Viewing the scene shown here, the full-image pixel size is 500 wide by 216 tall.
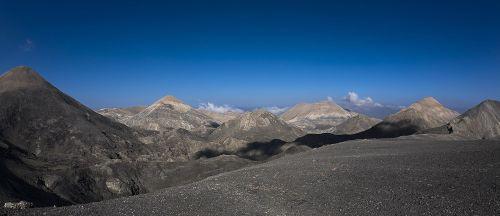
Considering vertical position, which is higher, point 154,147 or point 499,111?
point 499,111

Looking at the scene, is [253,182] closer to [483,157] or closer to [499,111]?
[483,157]

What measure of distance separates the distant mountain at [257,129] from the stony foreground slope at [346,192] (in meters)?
94.5

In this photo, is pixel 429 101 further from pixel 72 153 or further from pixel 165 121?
pixel 72 153

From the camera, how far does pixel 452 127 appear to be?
90438mm

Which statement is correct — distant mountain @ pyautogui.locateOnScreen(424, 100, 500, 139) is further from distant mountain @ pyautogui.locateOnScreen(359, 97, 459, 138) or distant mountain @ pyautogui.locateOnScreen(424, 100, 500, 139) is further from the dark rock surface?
the dark rock surface

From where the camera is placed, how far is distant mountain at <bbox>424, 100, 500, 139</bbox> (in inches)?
3546

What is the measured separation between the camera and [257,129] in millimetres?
132375

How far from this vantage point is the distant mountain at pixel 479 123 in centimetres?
9006

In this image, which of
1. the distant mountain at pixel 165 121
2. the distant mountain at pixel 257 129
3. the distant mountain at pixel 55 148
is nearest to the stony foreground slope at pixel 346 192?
the distant mountain at pixel 55 148

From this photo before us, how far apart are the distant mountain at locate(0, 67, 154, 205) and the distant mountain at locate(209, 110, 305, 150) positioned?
2945 cm

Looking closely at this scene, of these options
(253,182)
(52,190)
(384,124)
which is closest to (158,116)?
(384,124)

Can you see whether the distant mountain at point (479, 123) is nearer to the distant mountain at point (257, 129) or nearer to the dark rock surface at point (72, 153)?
the dark rock surface at point (72, 153)

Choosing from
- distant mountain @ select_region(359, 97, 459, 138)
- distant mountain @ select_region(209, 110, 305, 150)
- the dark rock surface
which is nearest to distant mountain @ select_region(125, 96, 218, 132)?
distant mountain @ select_region(209, 110, 305, 150)

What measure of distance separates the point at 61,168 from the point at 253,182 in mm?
59464
